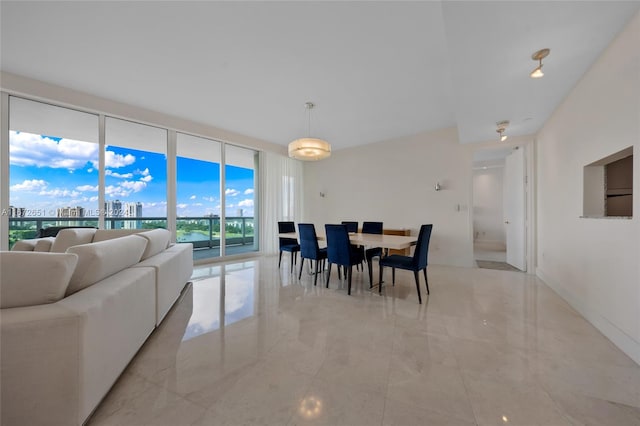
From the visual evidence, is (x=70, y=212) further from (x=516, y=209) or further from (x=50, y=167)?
(x=516, y=209)

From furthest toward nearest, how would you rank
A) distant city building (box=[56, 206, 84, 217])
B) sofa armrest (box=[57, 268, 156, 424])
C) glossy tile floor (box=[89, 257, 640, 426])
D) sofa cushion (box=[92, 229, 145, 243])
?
distant city building (box=[56, 206, 84, 217]), sofa cushion (box=[92, 229, 145, 243]), glossy tile floor (box=[89, 257, 640, 426]), sofa armrest (box=[57, 268, 156, 424])

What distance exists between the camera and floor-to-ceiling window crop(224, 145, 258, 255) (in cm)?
543

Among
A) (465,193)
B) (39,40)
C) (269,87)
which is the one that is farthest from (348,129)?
(39,40)

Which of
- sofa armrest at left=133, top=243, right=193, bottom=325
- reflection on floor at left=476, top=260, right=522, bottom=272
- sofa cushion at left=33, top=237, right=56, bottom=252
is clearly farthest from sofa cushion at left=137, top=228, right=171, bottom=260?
reflection on floor at left=476, top=260, right=522, bottom=272

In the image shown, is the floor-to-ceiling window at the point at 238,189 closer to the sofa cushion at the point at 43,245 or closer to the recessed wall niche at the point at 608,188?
the sofa cushion at the point at 43,245

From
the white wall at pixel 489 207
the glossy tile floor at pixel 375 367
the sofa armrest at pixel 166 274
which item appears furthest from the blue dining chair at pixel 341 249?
the white wall at pixel 489 207

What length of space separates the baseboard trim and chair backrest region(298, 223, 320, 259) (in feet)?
9.33

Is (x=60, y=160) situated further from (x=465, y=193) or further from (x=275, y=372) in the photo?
(x=465, y=193)

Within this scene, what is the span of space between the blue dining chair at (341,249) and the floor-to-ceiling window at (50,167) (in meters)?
3.59

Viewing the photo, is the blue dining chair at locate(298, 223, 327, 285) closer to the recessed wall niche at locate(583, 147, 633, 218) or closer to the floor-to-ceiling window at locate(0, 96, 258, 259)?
the floor-to-ceiling window at locate(0, 96, 258, 259)

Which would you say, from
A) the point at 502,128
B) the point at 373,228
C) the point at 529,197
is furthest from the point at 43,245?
the point at 529,197

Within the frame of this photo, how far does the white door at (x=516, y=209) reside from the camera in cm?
421

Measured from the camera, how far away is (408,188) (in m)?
5.31

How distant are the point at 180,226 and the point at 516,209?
647cm
